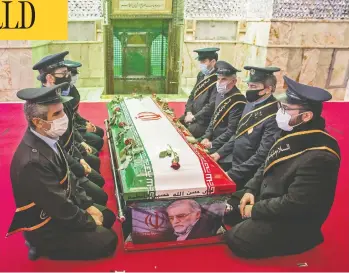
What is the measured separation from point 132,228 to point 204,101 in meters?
2.68

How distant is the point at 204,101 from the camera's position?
4.74 metres

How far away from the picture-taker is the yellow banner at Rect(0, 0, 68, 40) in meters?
5.23

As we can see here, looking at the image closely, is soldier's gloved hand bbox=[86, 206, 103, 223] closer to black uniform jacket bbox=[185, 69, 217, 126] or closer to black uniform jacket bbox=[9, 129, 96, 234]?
black uniform jacket bbox=[9, 129, 96, 234]

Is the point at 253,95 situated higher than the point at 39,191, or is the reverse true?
the point at 253,95

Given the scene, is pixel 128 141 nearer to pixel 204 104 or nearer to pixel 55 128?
pixel 55 128

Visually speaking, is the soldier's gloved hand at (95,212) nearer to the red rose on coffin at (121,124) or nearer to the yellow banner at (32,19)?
the red rose on coffin at (121,124)

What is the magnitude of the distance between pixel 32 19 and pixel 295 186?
18.2ft

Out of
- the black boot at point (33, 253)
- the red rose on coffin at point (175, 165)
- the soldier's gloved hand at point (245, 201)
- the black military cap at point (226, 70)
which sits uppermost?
the black military cap at point (226, 70)

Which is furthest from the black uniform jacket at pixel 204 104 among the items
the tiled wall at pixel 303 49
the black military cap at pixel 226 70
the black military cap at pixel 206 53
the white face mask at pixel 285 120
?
the tiled wall at pixel 303 49

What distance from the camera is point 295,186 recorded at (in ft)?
7.15

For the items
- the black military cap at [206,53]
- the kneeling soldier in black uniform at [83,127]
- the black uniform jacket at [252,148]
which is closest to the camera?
the black uniform jacket at [252,148]

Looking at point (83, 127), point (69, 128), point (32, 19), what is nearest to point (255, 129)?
point (69, 128)

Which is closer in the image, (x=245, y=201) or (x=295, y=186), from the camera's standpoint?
(x=295, y=186)

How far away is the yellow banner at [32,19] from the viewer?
17.1 ft
